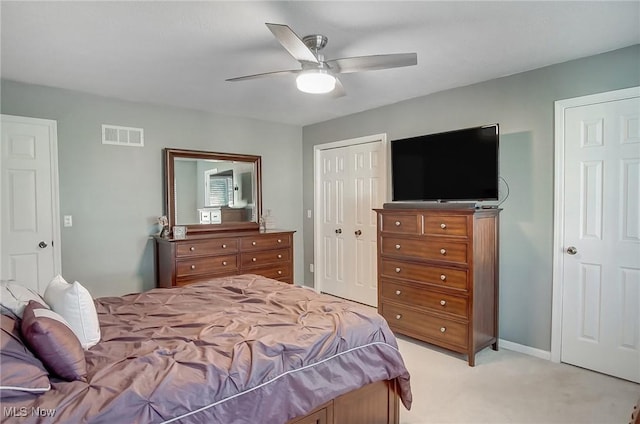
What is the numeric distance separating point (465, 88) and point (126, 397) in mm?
3585

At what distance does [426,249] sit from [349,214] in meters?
1.73

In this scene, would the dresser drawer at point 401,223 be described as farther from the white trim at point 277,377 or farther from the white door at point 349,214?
the white trim at point 277,377

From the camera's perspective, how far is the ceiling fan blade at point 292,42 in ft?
5.78

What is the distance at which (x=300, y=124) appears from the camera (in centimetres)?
527

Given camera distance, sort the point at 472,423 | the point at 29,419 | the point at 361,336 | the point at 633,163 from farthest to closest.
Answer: the point at 633,163, the point at 472,423, the point at 361,336, the point at 29,419

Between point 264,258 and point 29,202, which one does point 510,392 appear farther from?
point 29,202

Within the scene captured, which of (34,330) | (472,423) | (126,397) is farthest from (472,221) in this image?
(34,330)

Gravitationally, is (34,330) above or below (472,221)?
below

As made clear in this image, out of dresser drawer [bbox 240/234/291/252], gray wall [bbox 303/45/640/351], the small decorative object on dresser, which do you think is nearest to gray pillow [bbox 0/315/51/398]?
the small decorative object on dresser

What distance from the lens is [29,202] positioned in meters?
3.35

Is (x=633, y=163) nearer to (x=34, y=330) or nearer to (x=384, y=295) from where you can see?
(x=384, y=295)

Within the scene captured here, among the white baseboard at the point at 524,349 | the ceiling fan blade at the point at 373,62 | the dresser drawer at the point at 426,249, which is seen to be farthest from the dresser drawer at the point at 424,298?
the ceiling fan blade at the point at 373,62

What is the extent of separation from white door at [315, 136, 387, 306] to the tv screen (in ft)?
2.17

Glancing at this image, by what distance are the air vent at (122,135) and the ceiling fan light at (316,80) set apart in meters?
2.45
